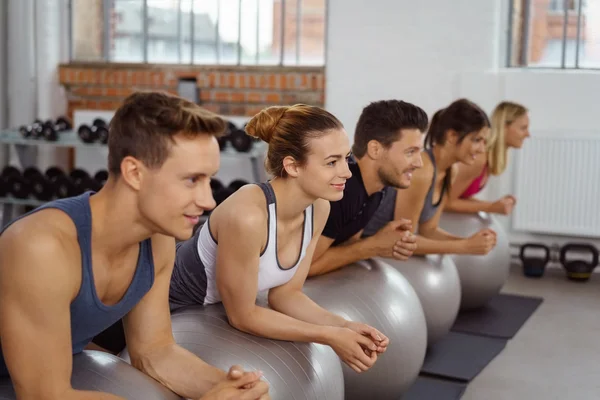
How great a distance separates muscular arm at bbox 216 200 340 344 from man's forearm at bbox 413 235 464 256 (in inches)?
49.9

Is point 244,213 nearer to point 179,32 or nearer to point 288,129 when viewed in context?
point 288,129

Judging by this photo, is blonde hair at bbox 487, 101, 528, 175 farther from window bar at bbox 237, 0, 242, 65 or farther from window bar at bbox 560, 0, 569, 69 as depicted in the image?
window bar at bbox 237, 0, 242, 65

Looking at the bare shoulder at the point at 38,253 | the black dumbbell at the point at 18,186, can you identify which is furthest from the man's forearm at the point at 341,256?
the black dumbbell at the point at 18,186

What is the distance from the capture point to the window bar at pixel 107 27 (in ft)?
20.4

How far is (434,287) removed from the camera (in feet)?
10.6

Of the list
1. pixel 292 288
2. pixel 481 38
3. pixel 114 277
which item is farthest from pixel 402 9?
pixel 114 277

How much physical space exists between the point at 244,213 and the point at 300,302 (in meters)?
0.37

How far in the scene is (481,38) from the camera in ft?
16.5

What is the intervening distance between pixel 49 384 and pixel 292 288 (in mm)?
927

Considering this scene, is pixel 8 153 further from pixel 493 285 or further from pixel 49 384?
pixel 49 384

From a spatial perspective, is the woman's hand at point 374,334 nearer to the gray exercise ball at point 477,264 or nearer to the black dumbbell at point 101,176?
the gray exercise ball at point 477,264

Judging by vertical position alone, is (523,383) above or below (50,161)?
below

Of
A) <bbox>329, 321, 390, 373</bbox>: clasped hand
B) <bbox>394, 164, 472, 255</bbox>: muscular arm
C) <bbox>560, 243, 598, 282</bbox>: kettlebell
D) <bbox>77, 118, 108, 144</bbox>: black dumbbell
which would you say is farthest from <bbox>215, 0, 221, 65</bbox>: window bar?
<bbox>329, 321, 390, 373</bbox>: clasped hand

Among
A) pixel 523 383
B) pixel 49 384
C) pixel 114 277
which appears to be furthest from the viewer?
pixel 523 383
